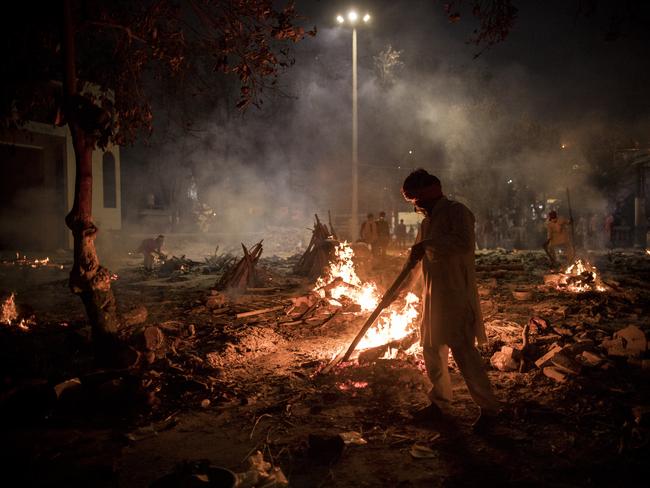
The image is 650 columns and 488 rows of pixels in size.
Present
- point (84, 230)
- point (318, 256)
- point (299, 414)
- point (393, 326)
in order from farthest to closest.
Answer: point (318, 256), point (393, 326), point (84, 230), point (299, 414)

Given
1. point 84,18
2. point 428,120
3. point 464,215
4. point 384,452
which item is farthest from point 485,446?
point 428,120

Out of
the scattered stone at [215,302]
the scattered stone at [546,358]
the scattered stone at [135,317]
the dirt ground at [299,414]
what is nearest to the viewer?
the dirt ground at [299,414]

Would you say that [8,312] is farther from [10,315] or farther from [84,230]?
[84,230]

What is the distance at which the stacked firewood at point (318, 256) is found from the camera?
13.1 metres

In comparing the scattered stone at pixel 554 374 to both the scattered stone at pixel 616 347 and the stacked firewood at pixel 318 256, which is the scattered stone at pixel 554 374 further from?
the stacked firewood at pixel 318 256

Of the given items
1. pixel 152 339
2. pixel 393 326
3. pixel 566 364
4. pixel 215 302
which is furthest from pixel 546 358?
pixel 215 302

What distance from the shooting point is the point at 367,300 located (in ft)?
28.3

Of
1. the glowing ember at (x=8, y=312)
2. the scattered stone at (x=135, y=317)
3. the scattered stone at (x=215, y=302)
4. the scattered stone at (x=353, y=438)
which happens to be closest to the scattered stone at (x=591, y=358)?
the scattered stone at (x=353, y=438)

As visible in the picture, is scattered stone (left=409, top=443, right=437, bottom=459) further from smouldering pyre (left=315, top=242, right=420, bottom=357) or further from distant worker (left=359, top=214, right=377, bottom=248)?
distant worker (left=359, top=214, right=377, bottom=248)

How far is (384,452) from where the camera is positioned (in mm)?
3473

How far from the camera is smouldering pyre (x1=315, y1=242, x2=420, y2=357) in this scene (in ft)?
19.6

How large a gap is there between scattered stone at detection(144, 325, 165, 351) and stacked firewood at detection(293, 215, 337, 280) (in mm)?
7253

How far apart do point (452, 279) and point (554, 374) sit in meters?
1.87

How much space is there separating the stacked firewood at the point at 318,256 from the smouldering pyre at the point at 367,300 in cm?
29
